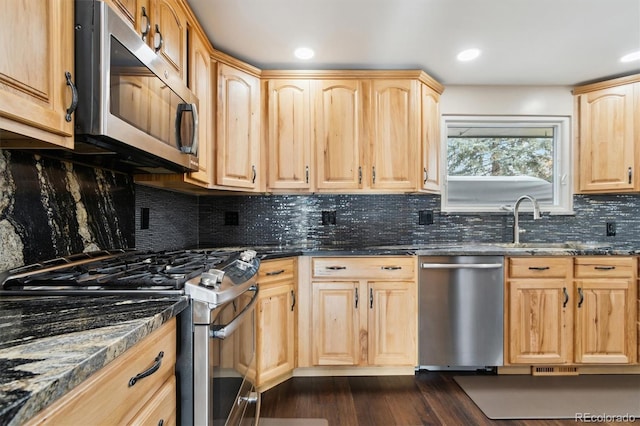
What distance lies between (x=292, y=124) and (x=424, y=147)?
3.30ft

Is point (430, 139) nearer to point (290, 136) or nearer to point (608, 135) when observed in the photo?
point (290, 136)

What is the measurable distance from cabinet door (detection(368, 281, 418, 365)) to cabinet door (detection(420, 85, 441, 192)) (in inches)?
32.6

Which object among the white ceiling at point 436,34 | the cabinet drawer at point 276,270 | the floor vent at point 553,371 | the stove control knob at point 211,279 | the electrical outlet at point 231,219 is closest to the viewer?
the stove control knob at point 211,279

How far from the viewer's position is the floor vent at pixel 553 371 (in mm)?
2387

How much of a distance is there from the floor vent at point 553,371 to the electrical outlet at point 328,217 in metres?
1.79

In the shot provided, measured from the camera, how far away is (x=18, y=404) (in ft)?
1.45

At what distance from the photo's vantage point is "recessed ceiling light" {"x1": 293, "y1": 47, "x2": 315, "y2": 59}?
2258 millimetres

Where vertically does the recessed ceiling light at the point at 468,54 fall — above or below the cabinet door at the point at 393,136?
above

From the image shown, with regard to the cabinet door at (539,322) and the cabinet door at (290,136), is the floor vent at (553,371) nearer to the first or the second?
the cabinet door at (539,322)

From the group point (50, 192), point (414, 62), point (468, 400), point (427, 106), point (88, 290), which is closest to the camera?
point (88, 290)

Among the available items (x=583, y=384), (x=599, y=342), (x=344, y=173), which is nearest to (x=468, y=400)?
(x=583, y=384)

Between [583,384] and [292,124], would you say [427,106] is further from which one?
[583,384]

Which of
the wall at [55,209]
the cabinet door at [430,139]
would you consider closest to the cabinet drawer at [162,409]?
the wall at [55,209]

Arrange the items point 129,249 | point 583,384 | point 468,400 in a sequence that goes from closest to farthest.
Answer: point 129,249 < point 468,400 < point 583,384
